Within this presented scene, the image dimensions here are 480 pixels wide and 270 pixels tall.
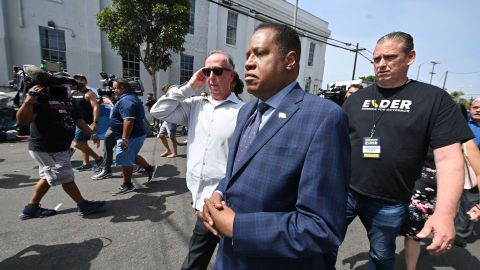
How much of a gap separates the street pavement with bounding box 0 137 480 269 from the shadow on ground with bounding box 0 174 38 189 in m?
0.01

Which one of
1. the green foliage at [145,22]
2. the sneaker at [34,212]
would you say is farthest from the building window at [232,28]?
the sneaker at [34,212]

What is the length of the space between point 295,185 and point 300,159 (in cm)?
11

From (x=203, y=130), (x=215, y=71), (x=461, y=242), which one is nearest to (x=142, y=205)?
(x=203, y=130)

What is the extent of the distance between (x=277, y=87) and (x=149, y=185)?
14.6ft

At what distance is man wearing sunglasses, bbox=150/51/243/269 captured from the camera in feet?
6.82

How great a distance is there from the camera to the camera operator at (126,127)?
4270 mm

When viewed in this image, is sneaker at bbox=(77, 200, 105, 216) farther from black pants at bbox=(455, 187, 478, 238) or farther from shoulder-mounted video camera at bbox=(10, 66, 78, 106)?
black pants at bbox=(455, 187, 478, 238)

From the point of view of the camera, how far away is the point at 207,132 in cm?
219

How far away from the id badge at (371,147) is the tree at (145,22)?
10.7 m

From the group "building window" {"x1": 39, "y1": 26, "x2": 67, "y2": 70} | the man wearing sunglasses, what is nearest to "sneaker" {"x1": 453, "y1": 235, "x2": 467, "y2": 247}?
the man wearing sunglasses

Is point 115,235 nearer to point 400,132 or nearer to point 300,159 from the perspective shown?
point 300,159

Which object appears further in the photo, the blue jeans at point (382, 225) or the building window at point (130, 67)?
the building window at point (130, 67)

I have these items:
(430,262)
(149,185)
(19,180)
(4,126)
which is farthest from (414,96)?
(4,126)

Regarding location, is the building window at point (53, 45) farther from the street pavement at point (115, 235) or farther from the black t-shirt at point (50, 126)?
the black t-shirt at point (50, 126)
